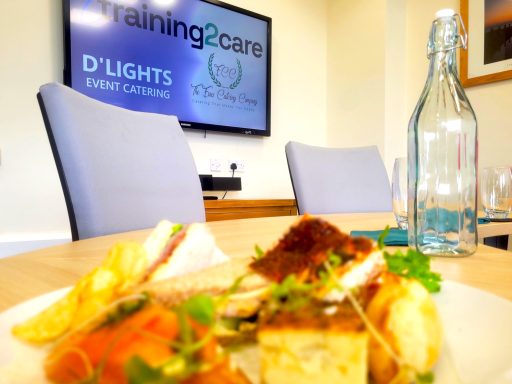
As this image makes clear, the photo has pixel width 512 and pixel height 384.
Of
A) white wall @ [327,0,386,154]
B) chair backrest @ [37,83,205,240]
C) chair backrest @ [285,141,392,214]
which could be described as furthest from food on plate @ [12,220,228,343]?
white wall @ [327,0,386,154]

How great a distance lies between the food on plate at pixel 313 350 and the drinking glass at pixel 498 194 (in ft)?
4.71

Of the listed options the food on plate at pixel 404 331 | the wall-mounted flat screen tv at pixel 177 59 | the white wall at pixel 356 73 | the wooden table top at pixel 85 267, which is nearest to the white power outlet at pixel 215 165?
the wall-mounted flat screen tv at pixel 177 59

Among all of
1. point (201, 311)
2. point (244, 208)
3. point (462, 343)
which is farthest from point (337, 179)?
point (201, 311)

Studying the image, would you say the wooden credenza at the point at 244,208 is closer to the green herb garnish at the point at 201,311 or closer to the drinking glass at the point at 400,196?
the drinking glass at the point at 400,196

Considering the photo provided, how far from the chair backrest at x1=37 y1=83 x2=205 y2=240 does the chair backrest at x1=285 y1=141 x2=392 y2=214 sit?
528mm

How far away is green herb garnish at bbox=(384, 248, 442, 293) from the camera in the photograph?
0.43m

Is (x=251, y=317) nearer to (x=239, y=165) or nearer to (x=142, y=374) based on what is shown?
(x=142, y=374)

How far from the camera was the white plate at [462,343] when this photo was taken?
266 millimetres

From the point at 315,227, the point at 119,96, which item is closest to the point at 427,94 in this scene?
the point at 315,227

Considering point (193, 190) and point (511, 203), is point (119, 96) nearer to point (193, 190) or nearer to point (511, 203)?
point (193, 190)

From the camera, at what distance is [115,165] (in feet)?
4.01

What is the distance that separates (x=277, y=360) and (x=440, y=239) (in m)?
0.57

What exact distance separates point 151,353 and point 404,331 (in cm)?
20

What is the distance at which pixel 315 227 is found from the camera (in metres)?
0.41
